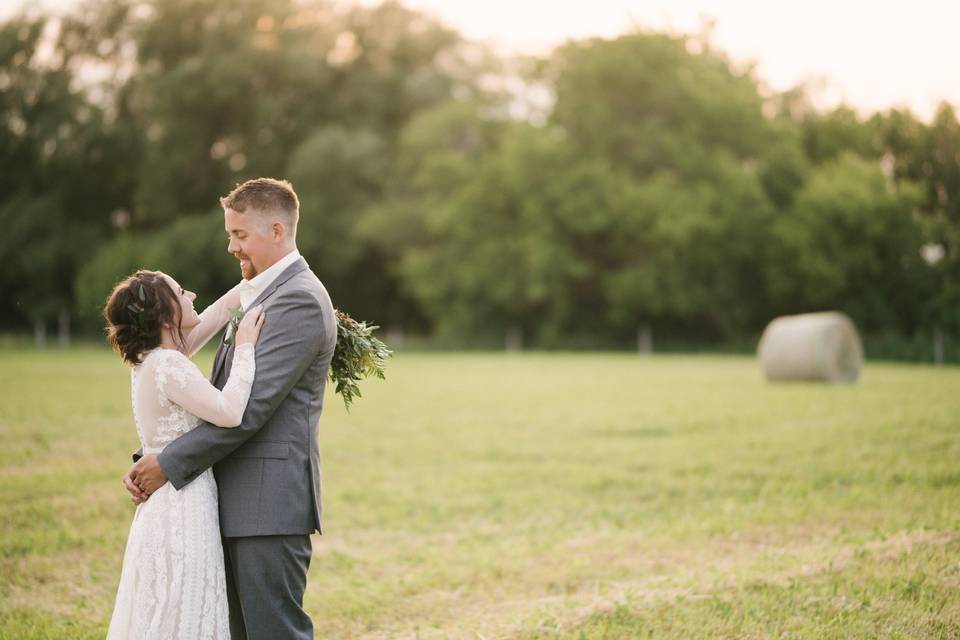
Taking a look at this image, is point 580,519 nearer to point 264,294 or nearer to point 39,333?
point 264,294

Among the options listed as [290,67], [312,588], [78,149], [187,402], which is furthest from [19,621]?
[78,149]

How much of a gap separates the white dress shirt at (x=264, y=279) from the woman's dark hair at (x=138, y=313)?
31 centimetres

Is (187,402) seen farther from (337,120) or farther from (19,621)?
(337,120)

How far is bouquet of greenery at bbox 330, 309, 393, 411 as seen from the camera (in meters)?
4.35

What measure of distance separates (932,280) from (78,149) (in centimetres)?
4004

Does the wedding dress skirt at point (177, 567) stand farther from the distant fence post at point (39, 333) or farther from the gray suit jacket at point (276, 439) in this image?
the distant fence post at point (39, 333)

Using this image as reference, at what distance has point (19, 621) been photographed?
5.68 m

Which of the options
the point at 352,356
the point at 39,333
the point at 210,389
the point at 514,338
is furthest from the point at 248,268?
the point at 39,333

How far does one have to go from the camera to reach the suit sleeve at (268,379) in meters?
3.60

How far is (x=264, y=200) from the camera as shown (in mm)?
3779

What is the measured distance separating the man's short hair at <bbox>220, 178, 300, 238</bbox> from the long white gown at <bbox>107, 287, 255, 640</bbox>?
57 centimetres

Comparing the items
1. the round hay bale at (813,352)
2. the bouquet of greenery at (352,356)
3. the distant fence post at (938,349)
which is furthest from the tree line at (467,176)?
the bouquet of greenery at (352,356)

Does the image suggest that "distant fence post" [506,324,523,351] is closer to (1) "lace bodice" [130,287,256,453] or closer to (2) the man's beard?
(2) the man's beard

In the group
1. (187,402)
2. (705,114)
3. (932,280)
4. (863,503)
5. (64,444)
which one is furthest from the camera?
(705,114)
